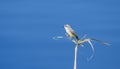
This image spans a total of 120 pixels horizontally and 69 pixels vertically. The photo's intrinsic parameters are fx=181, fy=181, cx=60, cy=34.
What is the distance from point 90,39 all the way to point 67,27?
598mm

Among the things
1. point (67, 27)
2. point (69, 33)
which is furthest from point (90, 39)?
point (67, 27)

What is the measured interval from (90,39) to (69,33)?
47cm

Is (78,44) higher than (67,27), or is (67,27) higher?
(67,27)

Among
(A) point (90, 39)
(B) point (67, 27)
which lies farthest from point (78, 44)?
(B) point (67, 27)

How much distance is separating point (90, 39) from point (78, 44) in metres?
0.11

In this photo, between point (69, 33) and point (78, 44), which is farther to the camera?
point (69, 33)

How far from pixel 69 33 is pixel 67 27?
5.5 inches

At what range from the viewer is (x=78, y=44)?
58.7 inches

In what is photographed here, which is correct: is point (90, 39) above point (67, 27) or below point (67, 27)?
below

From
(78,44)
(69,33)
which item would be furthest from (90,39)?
(69,33)

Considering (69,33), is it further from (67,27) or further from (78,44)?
(78,44)

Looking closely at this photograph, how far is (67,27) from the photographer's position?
206 cm

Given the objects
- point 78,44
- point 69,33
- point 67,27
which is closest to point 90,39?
point 78,44

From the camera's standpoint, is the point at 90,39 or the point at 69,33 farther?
the point at 69,33
